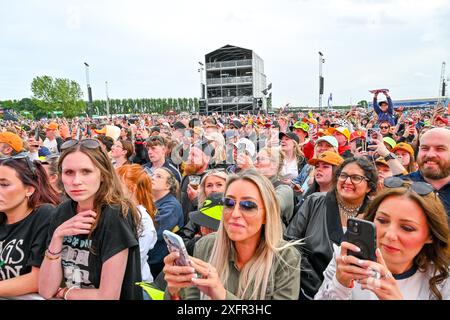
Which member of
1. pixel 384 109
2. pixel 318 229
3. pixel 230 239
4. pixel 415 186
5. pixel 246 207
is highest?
pixel 384 109

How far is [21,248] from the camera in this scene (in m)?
2.33

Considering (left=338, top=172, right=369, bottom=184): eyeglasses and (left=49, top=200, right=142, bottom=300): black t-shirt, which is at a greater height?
(left=338, top=172, right=369, bottom=184): eyeglasses

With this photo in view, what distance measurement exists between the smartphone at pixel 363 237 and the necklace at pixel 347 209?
1483 millimetres

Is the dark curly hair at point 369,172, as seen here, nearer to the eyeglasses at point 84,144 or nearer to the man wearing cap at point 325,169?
the man wearing cap at point 325,169

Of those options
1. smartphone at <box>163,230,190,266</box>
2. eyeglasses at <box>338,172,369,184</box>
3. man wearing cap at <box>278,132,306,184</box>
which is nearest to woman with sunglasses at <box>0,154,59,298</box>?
smartphone at <box>163,230,190,266</box>

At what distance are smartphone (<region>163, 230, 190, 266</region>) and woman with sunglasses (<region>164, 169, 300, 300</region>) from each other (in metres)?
0.35

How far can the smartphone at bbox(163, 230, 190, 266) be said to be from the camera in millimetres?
1552

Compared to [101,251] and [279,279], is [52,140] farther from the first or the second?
[279,279]

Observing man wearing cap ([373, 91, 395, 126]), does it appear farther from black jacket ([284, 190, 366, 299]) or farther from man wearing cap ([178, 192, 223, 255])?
man wearing cap ([178, 192, 223, 255])

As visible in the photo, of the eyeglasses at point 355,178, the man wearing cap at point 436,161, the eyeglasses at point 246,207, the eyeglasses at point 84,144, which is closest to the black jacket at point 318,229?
the eyeglasses at point 355,178

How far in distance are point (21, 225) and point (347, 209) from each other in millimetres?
2648

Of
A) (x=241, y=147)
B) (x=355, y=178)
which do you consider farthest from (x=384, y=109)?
(x=355, y=178)

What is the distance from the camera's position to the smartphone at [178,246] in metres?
1.55
